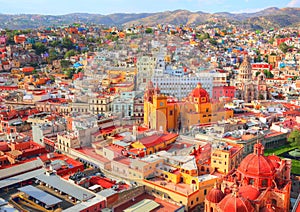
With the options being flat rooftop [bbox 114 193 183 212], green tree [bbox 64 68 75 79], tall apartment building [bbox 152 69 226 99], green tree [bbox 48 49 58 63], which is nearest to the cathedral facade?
tall apartment building [bbox 152 69 226 99]

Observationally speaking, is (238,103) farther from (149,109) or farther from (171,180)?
(171,180)

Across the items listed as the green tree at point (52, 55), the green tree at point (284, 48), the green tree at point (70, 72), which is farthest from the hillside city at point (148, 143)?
the green tree at point (284, 48)

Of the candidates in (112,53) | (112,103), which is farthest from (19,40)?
(112,103)

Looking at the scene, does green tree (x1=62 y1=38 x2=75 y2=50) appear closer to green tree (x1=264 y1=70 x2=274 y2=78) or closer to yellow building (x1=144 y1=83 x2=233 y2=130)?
green tree (x1=264 y1=70 x2=274 y2=78)

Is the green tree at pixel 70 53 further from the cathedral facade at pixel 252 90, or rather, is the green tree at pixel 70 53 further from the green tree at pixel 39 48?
the cathedral facade at pixel 252 90

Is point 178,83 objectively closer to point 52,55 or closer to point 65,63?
point 65,63

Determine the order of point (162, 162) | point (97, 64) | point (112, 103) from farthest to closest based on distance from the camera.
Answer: point (97, 64) < point (112, 103) < point (162, 162)

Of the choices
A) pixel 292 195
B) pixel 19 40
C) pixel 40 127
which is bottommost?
pixel 292 195
